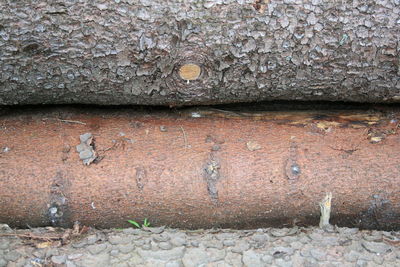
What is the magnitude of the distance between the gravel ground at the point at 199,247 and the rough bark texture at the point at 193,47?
1.74ft

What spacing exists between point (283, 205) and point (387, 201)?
1.33 feet

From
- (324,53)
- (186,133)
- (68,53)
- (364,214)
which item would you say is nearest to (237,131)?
(186,133)

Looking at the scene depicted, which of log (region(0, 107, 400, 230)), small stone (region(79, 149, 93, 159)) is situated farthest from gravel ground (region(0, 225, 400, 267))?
small stone (region(79, 149, 93, 159))

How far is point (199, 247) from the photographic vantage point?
1.59m

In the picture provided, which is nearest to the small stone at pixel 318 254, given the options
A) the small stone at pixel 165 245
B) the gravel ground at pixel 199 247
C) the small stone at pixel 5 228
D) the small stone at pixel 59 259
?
the gravel ground at pixel 199 247

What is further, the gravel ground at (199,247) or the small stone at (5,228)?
the small stone at (5,228)

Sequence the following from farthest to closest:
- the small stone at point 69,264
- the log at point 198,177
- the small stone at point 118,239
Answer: the log at point 198,177 → the small stone at point 118,239 → the small stone at point 69,264

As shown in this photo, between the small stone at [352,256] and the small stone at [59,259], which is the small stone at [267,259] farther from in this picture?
the small stone at [59,259]

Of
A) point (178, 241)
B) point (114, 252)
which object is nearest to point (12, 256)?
point (114, 252)

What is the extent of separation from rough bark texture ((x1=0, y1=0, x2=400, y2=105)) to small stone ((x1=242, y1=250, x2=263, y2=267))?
0.62 m

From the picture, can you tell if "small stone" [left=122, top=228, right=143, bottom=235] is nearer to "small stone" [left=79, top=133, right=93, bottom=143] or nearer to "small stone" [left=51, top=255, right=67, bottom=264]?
"small stone" [left=51, top=255, right=67, bottom=264]

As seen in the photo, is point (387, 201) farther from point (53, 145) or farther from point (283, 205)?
point (53, 145)

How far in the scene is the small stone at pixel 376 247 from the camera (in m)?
1.57

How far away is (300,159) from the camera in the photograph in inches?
71.1
